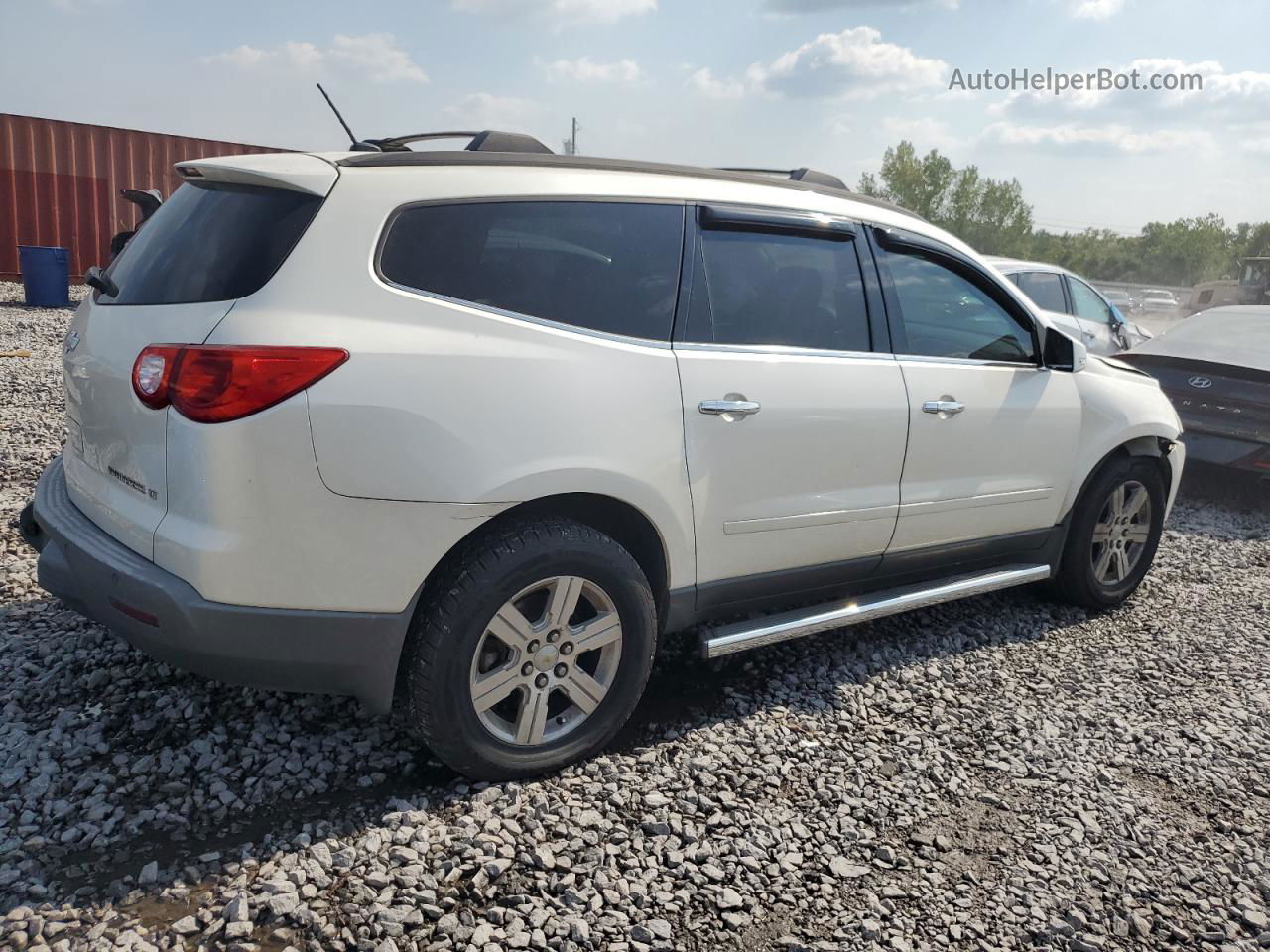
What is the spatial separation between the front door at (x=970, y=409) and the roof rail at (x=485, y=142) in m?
1.43

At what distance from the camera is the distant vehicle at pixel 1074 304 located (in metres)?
9.79

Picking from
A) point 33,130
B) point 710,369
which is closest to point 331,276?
point 710,369

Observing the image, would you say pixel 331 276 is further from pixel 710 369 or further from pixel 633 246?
pixel 710 369

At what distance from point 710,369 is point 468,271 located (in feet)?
2.75

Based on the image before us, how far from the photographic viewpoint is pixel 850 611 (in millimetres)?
3643

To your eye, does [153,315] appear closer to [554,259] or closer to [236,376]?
[236,376]

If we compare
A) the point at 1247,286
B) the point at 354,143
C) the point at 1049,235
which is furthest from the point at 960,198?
the point at 354,143

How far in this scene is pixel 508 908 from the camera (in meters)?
2.42

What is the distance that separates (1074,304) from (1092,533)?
21.7 feet

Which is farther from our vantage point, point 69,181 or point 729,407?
point 69,181

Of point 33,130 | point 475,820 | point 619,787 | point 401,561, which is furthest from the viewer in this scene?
point 33,130

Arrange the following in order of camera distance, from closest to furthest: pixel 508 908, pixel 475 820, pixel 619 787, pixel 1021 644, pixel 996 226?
pixel 508 908, pixel 475 820, pixel 619 787, pixel 1021 644, pixel 996 226

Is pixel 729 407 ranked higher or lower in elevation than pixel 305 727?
higher

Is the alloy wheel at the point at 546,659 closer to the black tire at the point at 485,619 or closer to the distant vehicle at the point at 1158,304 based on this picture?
the black tire at the point at 485,619
